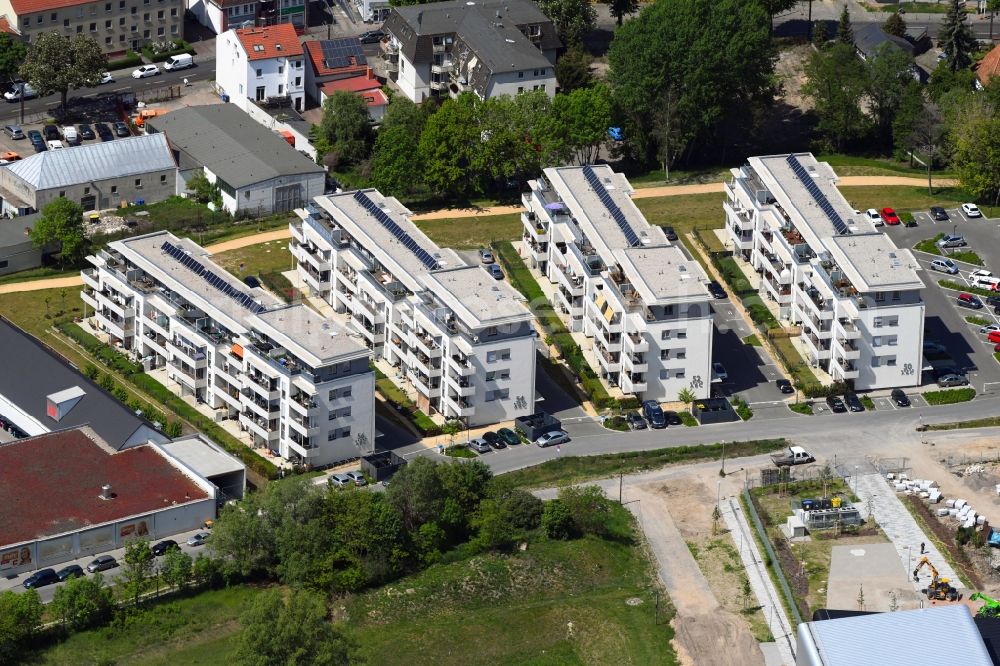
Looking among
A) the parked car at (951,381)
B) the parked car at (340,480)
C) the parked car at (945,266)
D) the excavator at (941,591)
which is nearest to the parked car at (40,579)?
the parked car at (340,480)

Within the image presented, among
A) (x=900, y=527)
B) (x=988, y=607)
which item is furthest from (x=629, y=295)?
(x=988, y=607)

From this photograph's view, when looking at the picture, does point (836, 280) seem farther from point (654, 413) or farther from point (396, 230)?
point (396, 230)

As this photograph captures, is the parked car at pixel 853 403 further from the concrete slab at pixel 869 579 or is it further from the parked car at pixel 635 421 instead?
the concrete slab at pixel 869 579

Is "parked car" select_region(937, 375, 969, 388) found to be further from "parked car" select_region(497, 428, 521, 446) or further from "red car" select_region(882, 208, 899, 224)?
"parked car" select_region(497, 428, 521, 446)

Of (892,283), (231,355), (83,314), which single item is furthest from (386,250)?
(892,283)

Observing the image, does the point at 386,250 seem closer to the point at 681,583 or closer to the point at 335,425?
the point at 335,425

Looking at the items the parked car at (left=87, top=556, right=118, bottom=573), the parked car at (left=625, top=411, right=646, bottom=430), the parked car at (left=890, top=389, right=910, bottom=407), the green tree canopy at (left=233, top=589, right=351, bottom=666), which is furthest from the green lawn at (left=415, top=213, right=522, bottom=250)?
the green tree canopy at (left=233, top=589, right=351, bottom=666)

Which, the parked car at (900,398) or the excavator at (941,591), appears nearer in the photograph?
the excavator at (941,591)
